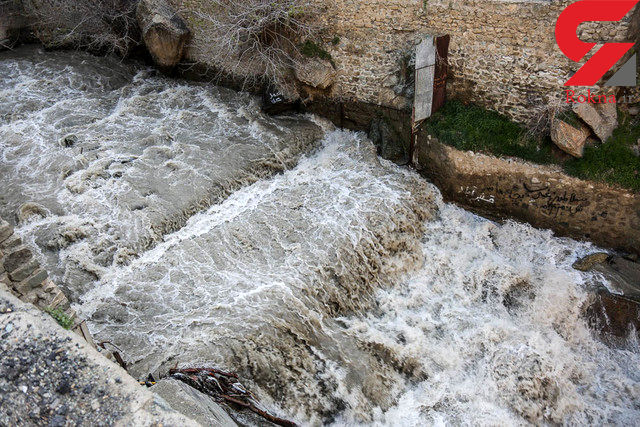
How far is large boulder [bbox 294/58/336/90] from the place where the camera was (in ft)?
26.0

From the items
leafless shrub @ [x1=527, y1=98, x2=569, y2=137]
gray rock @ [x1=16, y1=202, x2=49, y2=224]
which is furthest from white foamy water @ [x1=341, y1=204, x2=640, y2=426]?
gray rock @ [x1=16, y1=202, x2=49, y2=224]

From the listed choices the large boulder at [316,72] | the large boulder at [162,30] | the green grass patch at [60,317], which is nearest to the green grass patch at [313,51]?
the large boulder at [316,72]

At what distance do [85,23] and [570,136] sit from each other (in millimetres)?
8789

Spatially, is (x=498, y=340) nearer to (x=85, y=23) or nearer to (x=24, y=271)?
(x=24, y=271)

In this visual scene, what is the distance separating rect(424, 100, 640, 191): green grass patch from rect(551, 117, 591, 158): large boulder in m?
0.09

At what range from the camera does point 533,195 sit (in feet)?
22.3

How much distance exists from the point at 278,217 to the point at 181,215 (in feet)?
4.28

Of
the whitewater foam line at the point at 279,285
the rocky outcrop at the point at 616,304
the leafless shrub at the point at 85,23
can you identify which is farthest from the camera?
the leafless shrub at the point at 85,23

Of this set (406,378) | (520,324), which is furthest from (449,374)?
(520,324)

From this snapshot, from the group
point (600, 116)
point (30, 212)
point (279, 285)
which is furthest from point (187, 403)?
point (600, 116)

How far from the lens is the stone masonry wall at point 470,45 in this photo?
250 inches

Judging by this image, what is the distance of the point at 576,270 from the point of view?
20.3 feet

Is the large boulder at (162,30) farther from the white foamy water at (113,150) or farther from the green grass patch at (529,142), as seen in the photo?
the green grass patch at (529,142)

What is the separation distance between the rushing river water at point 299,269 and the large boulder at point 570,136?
4.26 feet
